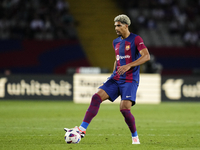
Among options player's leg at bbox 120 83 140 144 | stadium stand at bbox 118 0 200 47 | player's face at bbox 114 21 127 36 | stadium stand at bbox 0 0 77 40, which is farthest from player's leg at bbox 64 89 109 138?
stadium stand at bbox 118 0 200 47

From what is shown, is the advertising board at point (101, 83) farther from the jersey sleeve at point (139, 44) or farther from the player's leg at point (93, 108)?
the jersey sleeve at point (139, 44)

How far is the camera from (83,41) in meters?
21.1

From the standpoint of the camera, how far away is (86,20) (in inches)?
882

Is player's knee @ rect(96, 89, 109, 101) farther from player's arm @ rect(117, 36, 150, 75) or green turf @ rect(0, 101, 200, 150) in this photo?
green turf @ rect(0, 101, 200, 150)

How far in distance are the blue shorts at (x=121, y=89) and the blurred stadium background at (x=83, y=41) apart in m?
9.88

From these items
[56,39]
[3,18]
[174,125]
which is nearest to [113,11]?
[56,39]

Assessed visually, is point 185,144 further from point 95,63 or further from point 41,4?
point 41,4

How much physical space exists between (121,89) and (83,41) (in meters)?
15.0

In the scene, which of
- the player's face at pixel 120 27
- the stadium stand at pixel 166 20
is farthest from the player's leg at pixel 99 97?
the stadium stand at pixel 166 20

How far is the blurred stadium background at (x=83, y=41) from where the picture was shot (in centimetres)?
1620

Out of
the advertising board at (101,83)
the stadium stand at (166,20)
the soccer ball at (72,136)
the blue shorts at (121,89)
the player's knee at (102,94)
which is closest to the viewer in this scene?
the soccer ball at (72,136)

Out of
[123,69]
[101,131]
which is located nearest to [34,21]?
[101,131]

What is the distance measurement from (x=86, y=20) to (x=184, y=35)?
5.52 metres

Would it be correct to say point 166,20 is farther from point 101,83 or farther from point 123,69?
point 123,69
